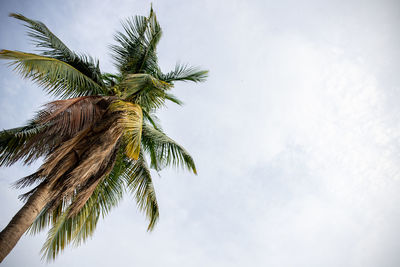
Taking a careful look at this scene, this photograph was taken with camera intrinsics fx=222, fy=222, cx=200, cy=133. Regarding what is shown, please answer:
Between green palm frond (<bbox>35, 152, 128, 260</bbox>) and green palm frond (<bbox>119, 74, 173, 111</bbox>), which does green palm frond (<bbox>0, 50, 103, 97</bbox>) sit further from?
green palm frond (<bbox>35, 152, 128, 260</bbox>)

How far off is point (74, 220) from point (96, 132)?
8.31 ft

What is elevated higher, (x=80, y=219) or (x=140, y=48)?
(x=140, y=48)

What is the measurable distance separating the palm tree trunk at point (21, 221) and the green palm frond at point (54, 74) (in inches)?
91.0

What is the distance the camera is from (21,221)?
3.72 m

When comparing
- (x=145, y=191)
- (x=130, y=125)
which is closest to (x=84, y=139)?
(x=130, y=125)

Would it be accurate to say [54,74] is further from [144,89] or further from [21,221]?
[21,221]

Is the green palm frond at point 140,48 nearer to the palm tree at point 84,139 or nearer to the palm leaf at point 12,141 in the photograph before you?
the palm tree at point 84,139

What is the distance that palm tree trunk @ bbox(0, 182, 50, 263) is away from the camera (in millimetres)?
3418

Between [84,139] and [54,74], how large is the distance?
5.12 ft

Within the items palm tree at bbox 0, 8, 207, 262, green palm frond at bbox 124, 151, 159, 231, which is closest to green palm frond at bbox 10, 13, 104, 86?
palm tree at bbox 0, 8, 207, 262

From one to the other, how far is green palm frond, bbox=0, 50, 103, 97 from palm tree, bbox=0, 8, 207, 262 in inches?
0.7

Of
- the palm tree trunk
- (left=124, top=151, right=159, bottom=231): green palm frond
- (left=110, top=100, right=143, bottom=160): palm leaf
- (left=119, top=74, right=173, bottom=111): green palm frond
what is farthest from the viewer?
(left=124, top=151, right=159, bottom=231): green palm frond

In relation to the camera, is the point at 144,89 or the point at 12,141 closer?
the point at 12,141

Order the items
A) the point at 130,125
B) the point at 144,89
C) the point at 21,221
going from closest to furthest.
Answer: the point at 21,221
the point at 130,125
the point at 144,89
